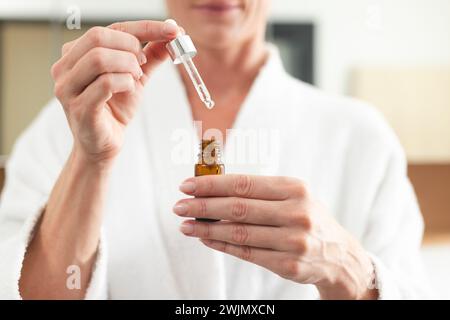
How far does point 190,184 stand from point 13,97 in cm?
61

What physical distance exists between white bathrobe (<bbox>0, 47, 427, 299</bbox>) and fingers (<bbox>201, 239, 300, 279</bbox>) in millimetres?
90

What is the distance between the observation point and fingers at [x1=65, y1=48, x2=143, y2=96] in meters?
0.32

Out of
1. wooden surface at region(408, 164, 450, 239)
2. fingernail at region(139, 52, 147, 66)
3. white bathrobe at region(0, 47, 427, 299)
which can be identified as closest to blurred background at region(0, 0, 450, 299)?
wooden surface at region(408, 164, 450, 239)

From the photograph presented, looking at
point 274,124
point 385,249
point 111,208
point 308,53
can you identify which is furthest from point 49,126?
point 308,53

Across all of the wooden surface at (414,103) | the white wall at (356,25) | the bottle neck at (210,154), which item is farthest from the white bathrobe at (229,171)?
the wooden surface at (414,103)

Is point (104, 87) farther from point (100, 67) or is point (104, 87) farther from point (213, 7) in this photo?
point (213, 7)

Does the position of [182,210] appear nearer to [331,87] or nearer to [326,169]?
[326,169]

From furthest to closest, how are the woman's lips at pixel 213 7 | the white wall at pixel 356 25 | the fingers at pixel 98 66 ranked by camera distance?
the white wall at pixel 356 25
the woman's lips at pixel 213 7
the fingers at pixel 98 66

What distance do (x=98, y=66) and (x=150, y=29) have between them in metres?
0.04

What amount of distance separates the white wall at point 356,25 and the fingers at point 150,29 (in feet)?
1.76

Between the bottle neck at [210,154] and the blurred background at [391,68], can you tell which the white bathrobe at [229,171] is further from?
the blurred background at [391,68]

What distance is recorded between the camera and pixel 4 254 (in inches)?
16.5

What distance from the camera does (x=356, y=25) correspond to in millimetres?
1027

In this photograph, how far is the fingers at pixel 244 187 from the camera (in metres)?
0.34
